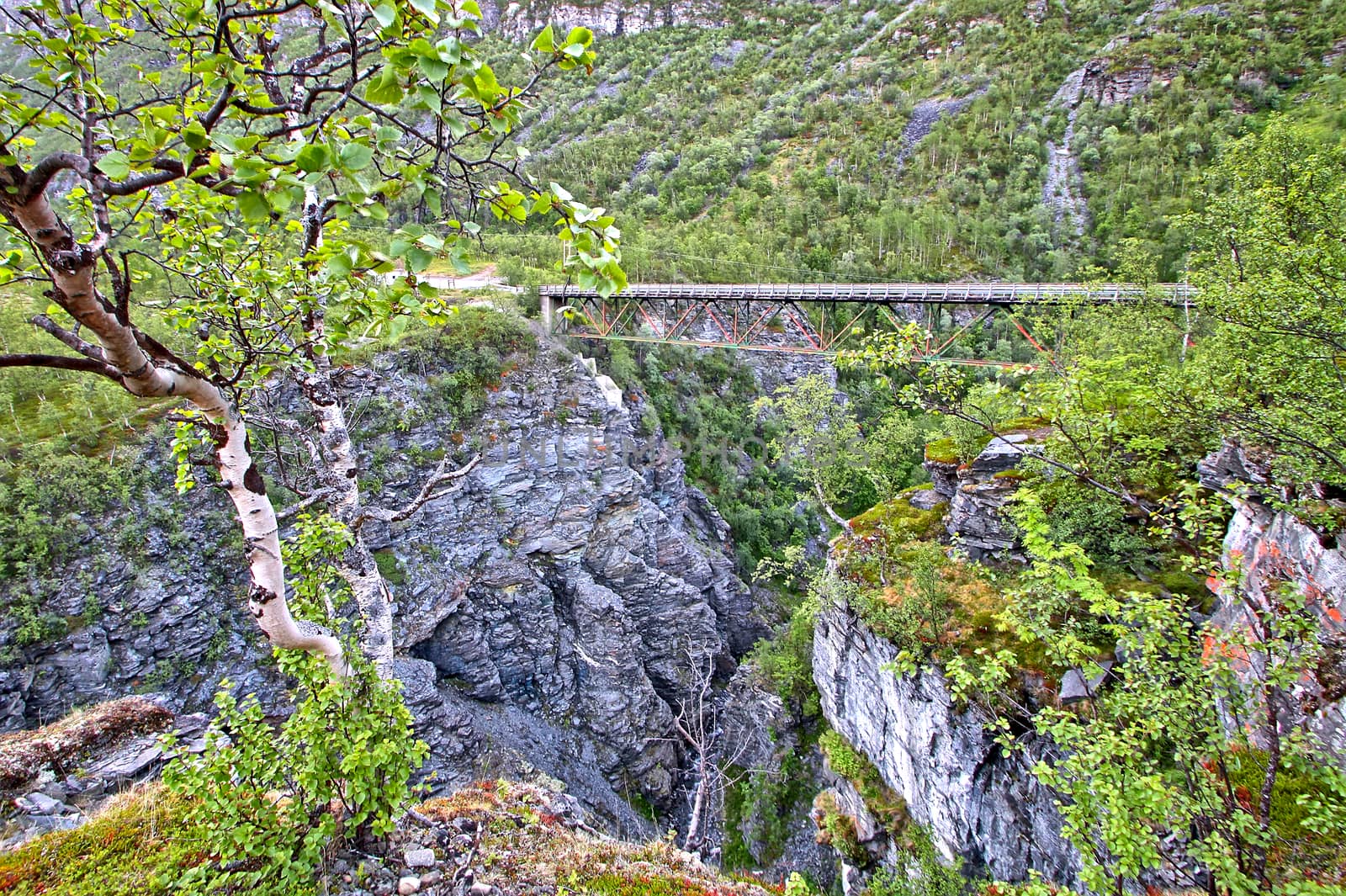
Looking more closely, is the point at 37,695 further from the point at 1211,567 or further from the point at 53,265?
the point at 1211,567

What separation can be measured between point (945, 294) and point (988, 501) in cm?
848

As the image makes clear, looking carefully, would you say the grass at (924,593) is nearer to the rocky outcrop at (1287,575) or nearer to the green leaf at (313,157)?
the rocky outcrop at (1287,575)

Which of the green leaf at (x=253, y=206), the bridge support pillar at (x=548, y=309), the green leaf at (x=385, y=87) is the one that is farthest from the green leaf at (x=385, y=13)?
the bridge support pillar at (x=548, y=309)

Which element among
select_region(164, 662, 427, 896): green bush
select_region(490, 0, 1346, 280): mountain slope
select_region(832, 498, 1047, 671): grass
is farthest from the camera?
select_region(490, 0, 1346, 280): mountain slope

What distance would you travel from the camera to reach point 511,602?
2050 centimetres

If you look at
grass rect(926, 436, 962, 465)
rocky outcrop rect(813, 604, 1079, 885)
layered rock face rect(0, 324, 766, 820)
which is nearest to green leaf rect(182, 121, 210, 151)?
rocky outcrop rect(813, 604, 1079, 885)

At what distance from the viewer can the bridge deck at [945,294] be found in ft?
56.0

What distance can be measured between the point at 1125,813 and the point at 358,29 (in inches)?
291

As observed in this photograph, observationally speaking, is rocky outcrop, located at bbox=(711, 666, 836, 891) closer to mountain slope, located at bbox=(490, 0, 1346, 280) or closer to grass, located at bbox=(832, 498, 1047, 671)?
grass, located at bbox=(832, 498, 1047, 671)

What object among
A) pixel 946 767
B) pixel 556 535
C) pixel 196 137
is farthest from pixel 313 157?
pixel 556 535

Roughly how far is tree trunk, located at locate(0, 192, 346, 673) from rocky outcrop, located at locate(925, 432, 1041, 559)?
1239 centimetres

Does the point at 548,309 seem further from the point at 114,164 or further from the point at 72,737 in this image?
the point at 114,164

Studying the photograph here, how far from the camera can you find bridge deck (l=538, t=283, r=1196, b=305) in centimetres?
1706

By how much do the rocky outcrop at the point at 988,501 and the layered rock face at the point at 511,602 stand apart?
38.1ft
